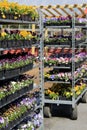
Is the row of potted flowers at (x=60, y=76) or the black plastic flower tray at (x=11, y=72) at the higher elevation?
the black plastic flower tray at (x=11, y=72)

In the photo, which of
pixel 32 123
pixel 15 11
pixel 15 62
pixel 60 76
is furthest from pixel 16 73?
pixel 60 76

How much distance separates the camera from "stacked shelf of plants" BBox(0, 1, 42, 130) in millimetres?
5734

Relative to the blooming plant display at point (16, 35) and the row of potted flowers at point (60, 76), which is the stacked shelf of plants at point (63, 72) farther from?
the blooming plant display at point (16, 35)

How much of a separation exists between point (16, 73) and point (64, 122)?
2.59m

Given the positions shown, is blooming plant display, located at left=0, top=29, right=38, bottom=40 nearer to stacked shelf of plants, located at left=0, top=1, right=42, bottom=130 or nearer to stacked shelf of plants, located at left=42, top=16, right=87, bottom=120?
stacked shelf of plants, located at left=0, top=1, right=42, bottom=130

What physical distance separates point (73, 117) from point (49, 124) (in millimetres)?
638

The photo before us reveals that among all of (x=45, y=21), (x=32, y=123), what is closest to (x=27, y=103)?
(x=32, y=123)

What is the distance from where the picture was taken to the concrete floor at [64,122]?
26.1ft

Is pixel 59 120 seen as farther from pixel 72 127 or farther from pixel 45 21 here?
pixel 45 21

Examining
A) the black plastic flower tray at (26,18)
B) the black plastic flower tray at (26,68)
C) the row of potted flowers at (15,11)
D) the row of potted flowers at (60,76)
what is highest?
the row of potted flowers at (15,11)

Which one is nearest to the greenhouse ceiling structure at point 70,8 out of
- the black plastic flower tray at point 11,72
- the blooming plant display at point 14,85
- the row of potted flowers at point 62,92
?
the row of potted flowers at point 62,92

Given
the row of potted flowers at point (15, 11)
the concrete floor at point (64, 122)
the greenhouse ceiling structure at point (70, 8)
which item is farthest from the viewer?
the greenhouse ceiling structure at point (70, 8)

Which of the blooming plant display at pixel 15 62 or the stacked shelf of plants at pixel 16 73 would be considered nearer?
the stacked shelf of plants at pixel 16 73

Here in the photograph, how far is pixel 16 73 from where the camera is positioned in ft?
20.3
